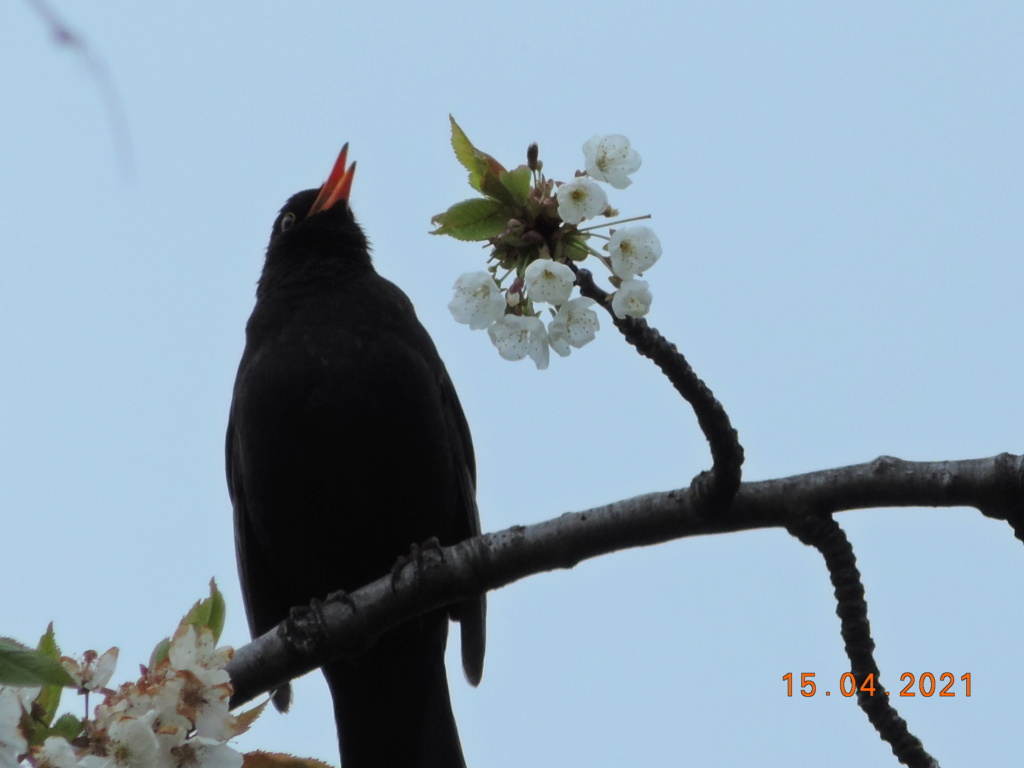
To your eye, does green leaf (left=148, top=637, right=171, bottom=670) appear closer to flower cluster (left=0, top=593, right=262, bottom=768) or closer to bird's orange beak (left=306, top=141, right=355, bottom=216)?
flower cluster (left=0, top=593, right=262, bottom=768)

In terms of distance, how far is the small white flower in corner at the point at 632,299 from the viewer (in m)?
2.38

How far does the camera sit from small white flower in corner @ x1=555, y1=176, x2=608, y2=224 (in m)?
2.40

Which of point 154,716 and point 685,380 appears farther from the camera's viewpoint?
point 685,380

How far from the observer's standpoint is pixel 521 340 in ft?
8.16

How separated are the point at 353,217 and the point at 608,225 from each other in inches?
128

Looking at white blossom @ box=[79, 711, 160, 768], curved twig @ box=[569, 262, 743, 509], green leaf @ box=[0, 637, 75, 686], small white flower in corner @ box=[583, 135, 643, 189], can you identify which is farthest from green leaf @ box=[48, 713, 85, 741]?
small white flower in corner @ box=[583, 135, 643, 189]

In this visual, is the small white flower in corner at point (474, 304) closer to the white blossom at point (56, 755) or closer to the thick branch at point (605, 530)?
the thick branch at point (605, 530)

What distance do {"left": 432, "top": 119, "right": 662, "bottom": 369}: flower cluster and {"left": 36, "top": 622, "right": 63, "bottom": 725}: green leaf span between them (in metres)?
1.00

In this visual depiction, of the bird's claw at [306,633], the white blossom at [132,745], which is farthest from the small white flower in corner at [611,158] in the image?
the bird's claw at [306,633]

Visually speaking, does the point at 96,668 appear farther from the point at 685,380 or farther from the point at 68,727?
the point at 685,380

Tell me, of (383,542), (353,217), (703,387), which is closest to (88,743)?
(703,387)

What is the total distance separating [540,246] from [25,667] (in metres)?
1.24

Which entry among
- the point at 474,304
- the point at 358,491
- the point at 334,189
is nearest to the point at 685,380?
the point at 474,304

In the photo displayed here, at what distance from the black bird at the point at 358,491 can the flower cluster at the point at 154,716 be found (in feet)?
6.86
